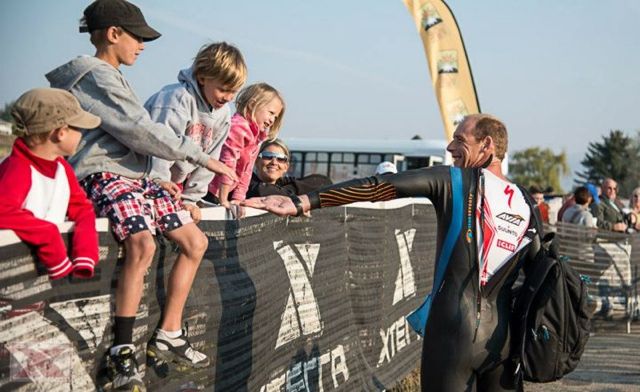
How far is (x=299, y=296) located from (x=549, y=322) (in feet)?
6.09

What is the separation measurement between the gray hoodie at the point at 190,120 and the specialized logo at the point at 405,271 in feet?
11.2

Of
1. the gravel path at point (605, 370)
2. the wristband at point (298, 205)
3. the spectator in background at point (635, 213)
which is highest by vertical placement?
the wristband at point (298, 205)

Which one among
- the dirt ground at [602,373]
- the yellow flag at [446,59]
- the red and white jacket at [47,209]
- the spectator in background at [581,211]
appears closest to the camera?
the red and white jacket at [47,209]

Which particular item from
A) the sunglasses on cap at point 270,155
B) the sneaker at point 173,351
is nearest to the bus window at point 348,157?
the sunglasses on cap at point 270,155

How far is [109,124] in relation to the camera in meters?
4.21

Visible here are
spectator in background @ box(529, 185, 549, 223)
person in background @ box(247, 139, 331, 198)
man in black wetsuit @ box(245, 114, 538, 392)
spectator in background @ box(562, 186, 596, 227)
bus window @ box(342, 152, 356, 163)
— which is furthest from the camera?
bus window @ box(342, 152, 356, 163)

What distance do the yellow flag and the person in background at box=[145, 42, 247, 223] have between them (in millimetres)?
16232

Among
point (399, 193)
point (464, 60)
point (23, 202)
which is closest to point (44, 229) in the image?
point (23, 202)

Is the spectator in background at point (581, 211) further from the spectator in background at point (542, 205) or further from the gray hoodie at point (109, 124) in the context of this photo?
the gray hoodie at point (109, 124)

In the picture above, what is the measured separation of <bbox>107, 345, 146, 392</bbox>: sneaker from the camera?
3.81 metres

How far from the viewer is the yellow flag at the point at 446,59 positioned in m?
21.4

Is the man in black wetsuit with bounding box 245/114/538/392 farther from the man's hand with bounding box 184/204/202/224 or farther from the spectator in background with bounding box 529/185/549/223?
the spectator in background with bounding box 529/185/549/223

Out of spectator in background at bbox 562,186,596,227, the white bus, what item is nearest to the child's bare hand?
spectator in background at bbox 562,186,596,227

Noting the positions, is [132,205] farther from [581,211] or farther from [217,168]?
[581,211]
